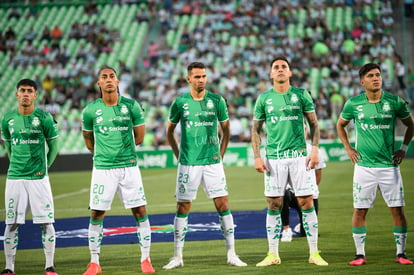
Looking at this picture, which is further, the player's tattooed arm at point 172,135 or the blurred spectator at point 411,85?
the blurred spectator at point 411,85

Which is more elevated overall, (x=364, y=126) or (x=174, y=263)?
(x=364, y=126)

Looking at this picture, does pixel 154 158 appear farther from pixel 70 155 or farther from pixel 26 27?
pixel 26 27

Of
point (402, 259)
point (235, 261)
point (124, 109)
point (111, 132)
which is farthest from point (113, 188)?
point (402, 259)

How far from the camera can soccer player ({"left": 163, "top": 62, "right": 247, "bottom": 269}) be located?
31.3 feet

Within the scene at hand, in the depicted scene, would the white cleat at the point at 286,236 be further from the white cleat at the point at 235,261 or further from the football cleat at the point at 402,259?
the football cleat at the point at 402,259

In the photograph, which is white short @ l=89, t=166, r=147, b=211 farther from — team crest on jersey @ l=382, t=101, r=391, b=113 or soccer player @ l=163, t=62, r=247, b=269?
team crest on jersey @ l=382, t=101, r=391, b=113

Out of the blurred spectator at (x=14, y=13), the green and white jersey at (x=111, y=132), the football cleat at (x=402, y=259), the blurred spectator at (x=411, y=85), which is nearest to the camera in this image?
the football cleat at (x=402, y=259)

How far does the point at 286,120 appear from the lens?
939 centimetres

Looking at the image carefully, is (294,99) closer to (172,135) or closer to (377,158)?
(377,158)

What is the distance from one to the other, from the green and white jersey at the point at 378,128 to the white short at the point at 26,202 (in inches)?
153

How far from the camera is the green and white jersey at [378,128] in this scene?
9125mm

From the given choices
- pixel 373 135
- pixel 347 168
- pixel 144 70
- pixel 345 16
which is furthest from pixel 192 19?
pixel 373 135

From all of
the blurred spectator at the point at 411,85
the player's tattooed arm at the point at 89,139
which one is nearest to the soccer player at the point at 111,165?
the player's tattooed arm at the point at 89,139

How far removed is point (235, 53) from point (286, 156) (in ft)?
79.4
